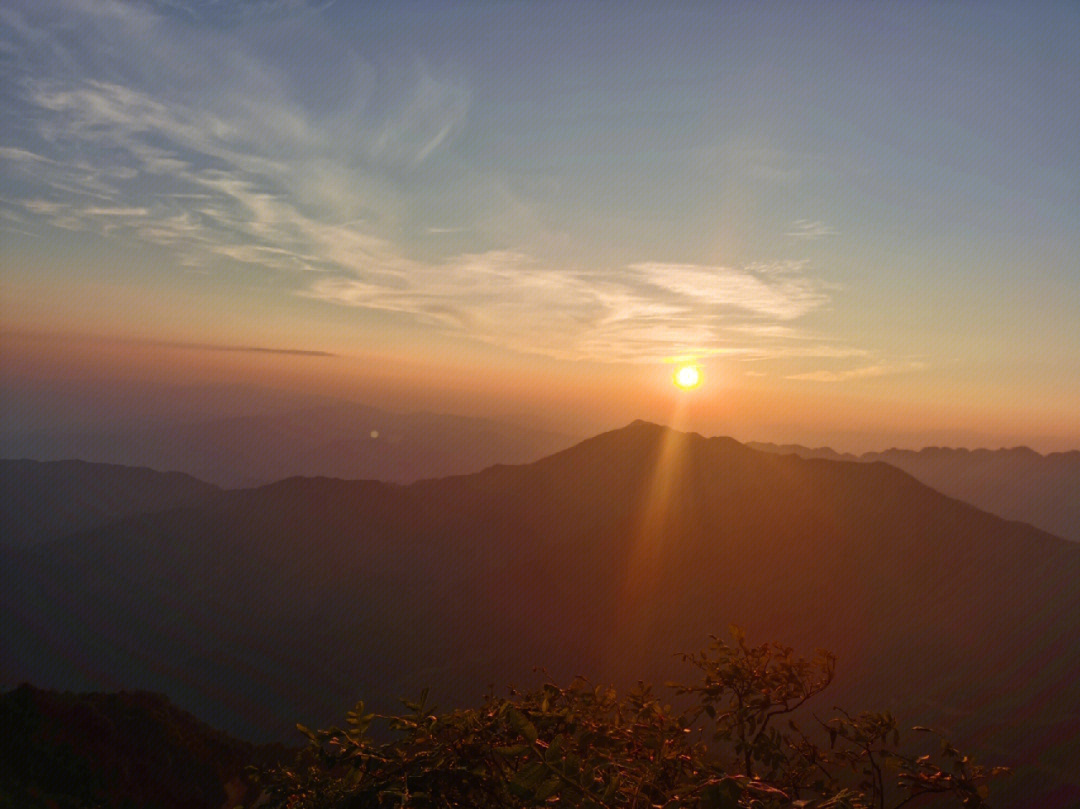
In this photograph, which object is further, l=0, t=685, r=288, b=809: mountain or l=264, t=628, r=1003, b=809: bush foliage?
l=0, t=685, r=288, b=809: mountain

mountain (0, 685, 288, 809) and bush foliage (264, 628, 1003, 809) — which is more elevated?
bush foliage (264, 628, 1003, 809)

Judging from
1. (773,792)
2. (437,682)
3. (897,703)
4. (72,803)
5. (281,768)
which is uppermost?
(773,792)

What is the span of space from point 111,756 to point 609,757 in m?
76.9

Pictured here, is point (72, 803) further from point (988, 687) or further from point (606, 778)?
point (988, 687)

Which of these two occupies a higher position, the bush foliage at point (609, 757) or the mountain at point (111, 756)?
the bush foliage at point (609, 757)

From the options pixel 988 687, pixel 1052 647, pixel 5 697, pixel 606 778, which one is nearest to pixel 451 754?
pixel 606 778

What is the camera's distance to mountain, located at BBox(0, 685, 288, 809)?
52500 mm

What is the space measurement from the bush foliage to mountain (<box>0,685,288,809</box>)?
5476cm

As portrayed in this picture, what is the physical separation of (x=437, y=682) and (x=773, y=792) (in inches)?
7592

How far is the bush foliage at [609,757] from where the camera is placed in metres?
3.84

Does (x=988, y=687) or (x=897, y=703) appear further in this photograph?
(x=988, y=687)

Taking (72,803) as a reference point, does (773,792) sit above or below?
above

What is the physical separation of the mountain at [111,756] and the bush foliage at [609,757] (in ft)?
180

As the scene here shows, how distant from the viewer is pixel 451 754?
4734 millimetres
